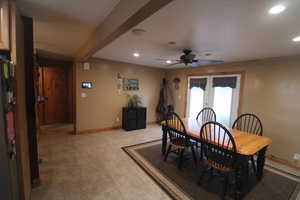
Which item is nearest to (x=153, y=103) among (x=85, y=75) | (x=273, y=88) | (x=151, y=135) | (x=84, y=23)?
(x=151, y=135)

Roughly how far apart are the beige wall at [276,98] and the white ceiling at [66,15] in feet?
11.2

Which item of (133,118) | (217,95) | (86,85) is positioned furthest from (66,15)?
(217,95)

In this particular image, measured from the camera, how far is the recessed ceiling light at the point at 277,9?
1261 mm

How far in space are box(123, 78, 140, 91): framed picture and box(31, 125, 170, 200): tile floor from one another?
1.79 metres

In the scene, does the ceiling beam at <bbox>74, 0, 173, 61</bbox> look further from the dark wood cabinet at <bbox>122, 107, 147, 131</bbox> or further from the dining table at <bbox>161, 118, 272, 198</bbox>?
the dark wood cabinet at <bbox>122, 107, 147, 131</bbox>

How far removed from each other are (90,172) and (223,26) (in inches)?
115

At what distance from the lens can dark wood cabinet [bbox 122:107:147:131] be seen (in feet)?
15.2

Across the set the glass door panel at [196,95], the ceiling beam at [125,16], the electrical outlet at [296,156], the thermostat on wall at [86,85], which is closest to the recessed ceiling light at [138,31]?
the ceiling beam at [125,16]

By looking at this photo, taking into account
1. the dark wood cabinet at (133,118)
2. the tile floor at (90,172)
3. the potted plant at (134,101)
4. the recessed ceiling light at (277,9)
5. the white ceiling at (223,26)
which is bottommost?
the tile floor at (90,172)

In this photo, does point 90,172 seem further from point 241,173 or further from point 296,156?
point 296,156

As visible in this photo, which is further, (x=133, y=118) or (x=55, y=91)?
(x=55, y=91)

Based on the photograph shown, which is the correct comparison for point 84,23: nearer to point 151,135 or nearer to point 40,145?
point 40,145

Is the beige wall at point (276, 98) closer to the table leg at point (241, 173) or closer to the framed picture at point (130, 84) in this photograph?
the table leg at point (241, 173)

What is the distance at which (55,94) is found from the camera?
5059 millimetres
